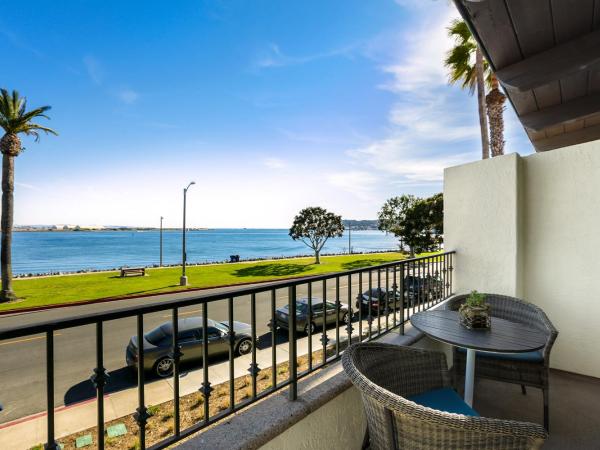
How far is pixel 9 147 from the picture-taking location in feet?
44.2

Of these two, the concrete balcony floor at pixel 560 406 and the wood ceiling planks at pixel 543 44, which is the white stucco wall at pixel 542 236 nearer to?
the concrete balcony floor at pixel 560 406

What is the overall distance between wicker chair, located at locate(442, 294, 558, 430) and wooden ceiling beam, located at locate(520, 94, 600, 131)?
2.30m

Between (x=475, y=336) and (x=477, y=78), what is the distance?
9306mm

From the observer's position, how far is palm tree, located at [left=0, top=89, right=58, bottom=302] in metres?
13.6

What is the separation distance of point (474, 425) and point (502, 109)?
10298mm

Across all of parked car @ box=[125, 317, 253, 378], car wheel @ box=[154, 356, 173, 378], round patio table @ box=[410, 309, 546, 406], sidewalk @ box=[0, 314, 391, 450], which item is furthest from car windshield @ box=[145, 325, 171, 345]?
round patio table @ box=[410, 309, 546, 406]

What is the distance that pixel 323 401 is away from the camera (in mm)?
1759

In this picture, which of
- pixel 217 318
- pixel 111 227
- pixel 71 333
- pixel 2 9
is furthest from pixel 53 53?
pixel 111 227

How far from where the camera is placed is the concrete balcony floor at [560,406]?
2.24 m

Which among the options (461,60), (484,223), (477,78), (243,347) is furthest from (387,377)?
(461,60)

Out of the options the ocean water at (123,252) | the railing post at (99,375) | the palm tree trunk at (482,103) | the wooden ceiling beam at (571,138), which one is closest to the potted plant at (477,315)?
the railing post at (99,375)

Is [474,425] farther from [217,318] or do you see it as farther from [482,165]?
[217,318]

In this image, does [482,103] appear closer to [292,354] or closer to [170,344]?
[292,354]

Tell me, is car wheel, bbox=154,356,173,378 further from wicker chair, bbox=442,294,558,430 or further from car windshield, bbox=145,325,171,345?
wicker chair, bbox=442,294,558,430
